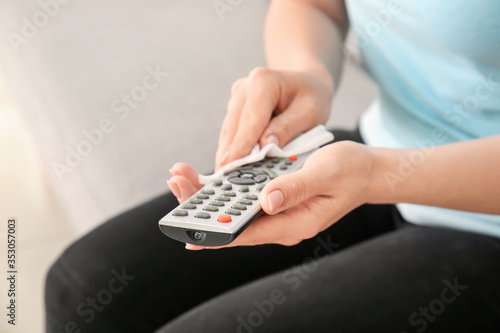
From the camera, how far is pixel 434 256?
1.78 ft

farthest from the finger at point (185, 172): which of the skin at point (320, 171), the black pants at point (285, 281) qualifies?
the black pants at point (285, 281)

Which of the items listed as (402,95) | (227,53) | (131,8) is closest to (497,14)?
(402,95)

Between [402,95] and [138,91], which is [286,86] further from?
[138,91]

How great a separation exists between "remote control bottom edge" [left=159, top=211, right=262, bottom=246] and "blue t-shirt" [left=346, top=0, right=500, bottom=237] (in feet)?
0.56

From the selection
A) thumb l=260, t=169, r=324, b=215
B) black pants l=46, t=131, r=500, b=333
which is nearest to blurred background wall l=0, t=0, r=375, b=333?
black pants l=46, t=131, r=500, b=333

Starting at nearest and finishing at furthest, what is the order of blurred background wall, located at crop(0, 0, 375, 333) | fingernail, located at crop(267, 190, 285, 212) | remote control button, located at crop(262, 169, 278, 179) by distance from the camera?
1. fingernail, located at crop(267, 190, 285, 212)
2. remote control button, located at crop(262, 169, 278, 179)
3. blurred background wall, located at crop(0, 0, 375, 333)

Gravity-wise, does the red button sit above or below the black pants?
above

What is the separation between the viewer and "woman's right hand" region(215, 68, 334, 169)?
0.57 meters

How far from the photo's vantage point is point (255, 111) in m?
0.57

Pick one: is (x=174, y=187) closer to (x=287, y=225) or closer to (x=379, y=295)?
(x=287, y=225)

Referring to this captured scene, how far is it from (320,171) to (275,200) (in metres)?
0.06

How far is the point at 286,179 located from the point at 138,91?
0.70 metres

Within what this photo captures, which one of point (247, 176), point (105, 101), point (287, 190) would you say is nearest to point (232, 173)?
point (247, 176)

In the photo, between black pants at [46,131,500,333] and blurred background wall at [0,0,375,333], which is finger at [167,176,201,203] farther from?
blurred background wall at [0,0,375,333]
